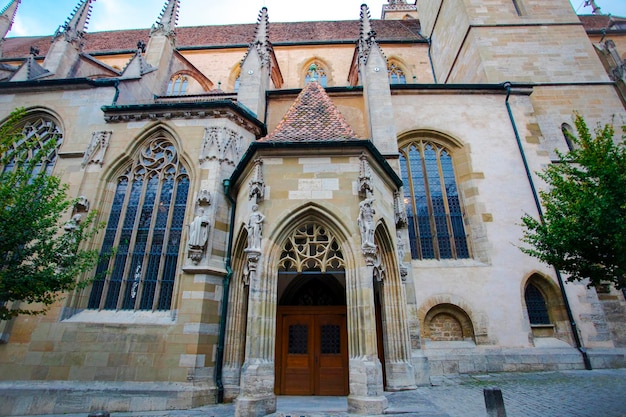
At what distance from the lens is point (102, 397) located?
6496 mm

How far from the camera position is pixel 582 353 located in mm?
9086

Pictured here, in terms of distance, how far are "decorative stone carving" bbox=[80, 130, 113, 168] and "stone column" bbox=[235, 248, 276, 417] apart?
5951 mm

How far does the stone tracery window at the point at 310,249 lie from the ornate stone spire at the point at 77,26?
42.3ft

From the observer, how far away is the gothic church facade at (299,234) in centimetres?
660

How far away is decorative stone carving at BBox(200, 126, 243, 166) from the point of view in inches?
340

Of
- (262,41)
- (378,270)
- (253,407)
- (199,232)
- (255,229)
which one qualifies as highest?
(262,41)

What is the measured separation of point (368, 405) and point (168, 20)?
15.5m

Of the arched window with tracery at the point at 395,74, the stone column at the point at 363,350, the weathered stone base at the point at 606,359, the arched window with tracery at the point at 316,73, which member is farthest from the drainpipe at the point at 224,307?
the arched window with tracery at the point at 395,74

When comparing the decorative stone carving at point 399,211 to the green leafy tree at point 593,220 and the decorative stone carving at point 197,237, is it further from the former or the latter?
the decorative stone carving at point 197,237

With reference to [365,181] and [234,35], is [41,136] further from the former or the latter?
[234,35]

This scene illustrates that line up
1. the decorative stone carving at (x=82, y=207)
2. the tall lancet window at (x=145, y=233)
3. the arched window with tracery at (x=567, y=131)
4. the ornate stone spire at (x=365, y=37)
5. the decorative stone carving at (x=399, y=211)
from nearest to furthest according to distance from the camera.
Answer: the tall lancet window at (x=145, y=233), the decorative stone carving at (x=82, y=207), the decorative stone carving at (x=399, y=211), the ornate stone spire at (x=365, y=37), the arched window with tracery at (x=567, y=131)

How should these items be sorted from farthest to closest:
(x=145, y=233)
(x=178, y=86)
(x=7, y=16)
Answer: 1. (x=7, y=16)
2. (x=178, y=86)
3. (x=145, y=233)

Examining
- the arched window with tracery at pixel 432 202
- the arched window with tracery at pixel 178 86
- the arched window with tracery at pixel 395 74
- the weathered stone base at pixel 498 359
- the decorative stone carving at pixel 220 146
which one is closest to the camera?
the decorative stone carving at pixel 220 146

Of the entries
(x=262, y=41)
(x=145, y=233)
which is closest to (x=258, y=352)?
(x=145, y=233)
